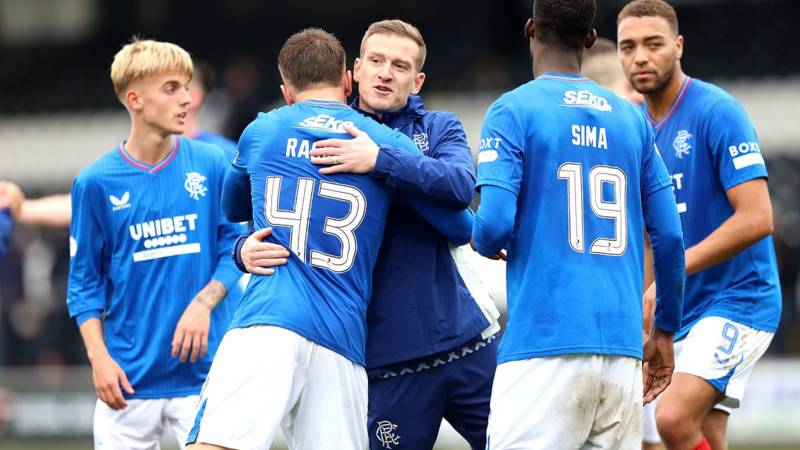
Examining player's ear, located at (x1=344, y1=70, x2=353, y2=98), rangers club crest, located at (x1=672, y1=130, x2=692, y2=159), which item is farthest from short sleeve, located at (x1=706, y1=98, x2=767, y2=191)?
player's ear, located at (x1=344, y1=70, x2=353, y2=98)

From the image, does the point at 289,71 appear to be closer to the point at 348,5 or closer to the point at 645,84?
the point at 645,84

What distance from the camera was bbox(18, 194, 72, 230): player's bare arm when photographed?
7027 mm

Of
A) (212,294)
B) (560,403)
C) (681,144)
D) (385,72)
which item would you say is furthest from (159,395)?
(681,144)

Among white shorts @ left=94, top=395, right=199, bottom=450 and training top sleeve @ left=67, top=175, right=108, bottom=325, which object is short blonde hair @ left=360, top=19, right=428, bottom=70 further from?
white shorts @ left=94, top=395, right=199, bottom=450

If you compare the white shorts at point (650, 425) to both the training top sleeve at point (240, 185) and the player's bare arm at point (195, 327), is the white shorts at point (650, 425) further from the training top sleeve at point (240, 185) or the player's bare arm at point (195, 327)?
the training top sleeve at point (240, 185)

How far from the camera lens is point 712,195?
618 centimetres

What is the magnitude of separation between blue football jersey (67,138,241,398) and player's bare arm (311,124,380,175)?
158 centimetres

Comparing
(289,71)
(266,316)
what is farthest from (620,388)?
(289,71)

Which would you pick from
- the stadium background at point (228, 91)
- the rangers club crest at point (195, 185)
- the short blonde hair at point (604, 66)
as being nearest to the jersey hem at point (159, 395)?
the rangers club crest at point (195, 185)

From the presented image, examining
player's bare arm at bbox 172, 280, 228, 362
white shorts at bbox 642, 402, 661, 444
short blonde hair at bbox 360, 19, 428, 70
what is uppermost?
short blonde hair at bbox 360, 19, 428, 70

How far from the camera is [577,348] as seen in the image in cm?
470

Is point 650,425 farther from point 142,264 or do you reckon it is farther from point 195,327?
point 142,264

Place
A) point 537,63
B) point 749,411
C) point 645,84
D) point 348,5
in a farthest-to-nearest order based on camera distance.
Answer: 1. point 348,5
2. point 749,411
3. point 645,84
4. point 537,63

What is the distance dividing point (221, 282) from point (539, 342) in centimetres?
221
